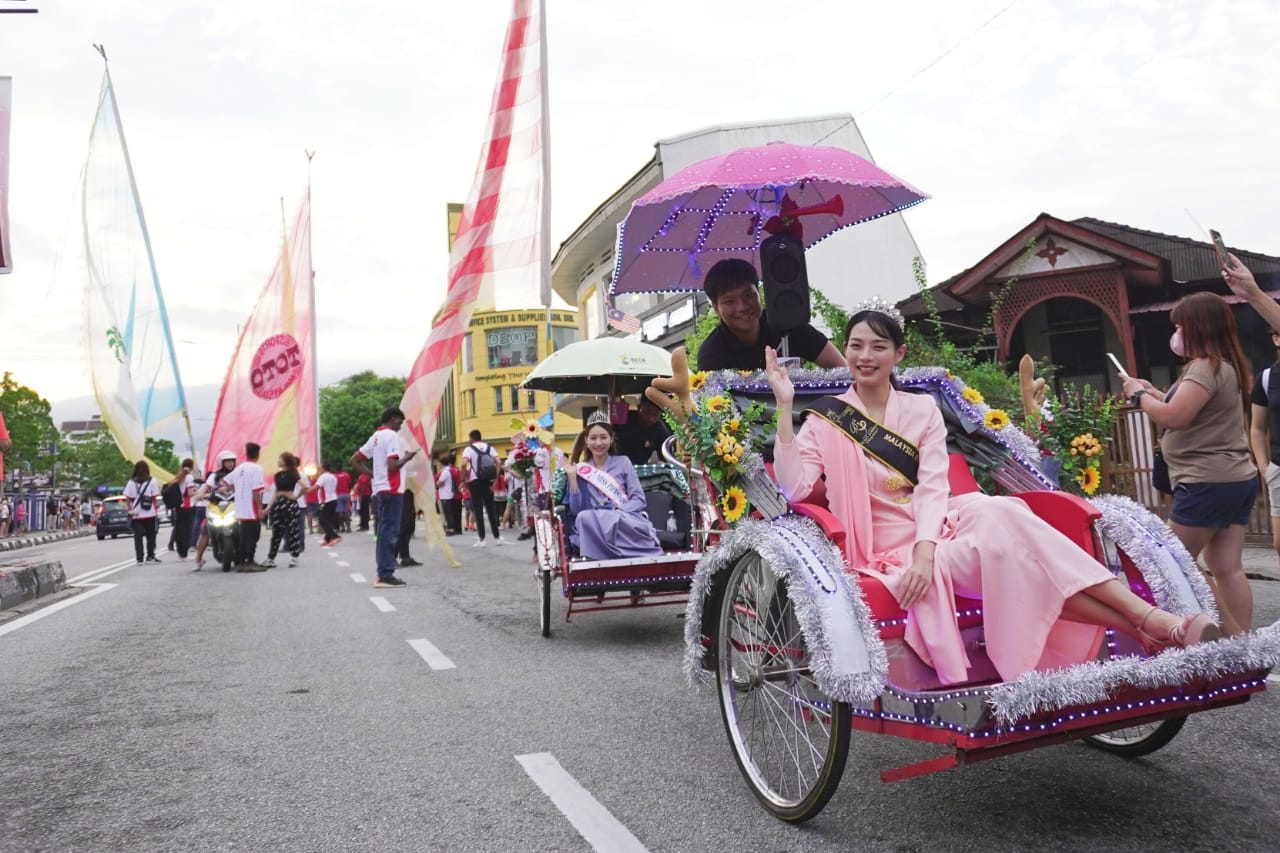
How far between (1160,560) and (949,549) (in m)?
0.66

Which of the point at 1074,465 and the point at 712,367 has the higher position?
the point at 712,367

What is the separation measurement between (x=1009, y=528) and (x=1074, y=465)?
4.21 ft

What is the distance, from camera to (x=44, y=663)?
22.1 feet

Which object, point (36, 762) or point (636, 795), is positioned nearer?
point (636, 795)

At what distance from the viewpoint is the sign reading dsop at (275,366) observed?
2203cm

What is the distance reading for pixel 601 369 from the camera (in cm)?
903

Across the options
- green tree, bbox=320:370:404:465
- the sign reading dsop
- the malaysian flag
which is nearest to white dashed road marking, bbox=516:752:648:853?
the malaysian flag

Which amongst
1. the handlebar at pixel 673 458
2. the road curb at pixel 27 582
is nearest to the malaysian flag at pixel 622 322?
the road curb at pixel 27 582

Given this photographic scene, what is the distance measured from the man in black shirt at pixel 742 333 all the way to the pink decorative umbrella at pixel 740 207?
0.45 m

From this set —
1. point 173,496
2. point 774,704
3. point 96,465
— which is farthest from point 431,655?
point 96,465

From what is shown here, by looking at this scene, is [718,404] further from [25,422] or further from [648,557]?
[25,422]

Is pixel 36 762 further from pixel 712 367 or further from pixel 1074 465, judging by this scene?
pixel 1074 465

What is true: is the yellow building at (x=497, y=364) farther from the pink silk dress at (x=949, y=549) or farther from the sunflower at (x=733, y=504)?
the pink silk dress at (x=949, y=549)

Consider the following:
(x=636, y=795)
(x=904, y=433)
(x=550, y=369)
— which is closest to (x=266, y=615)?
(x=550, y=369)
